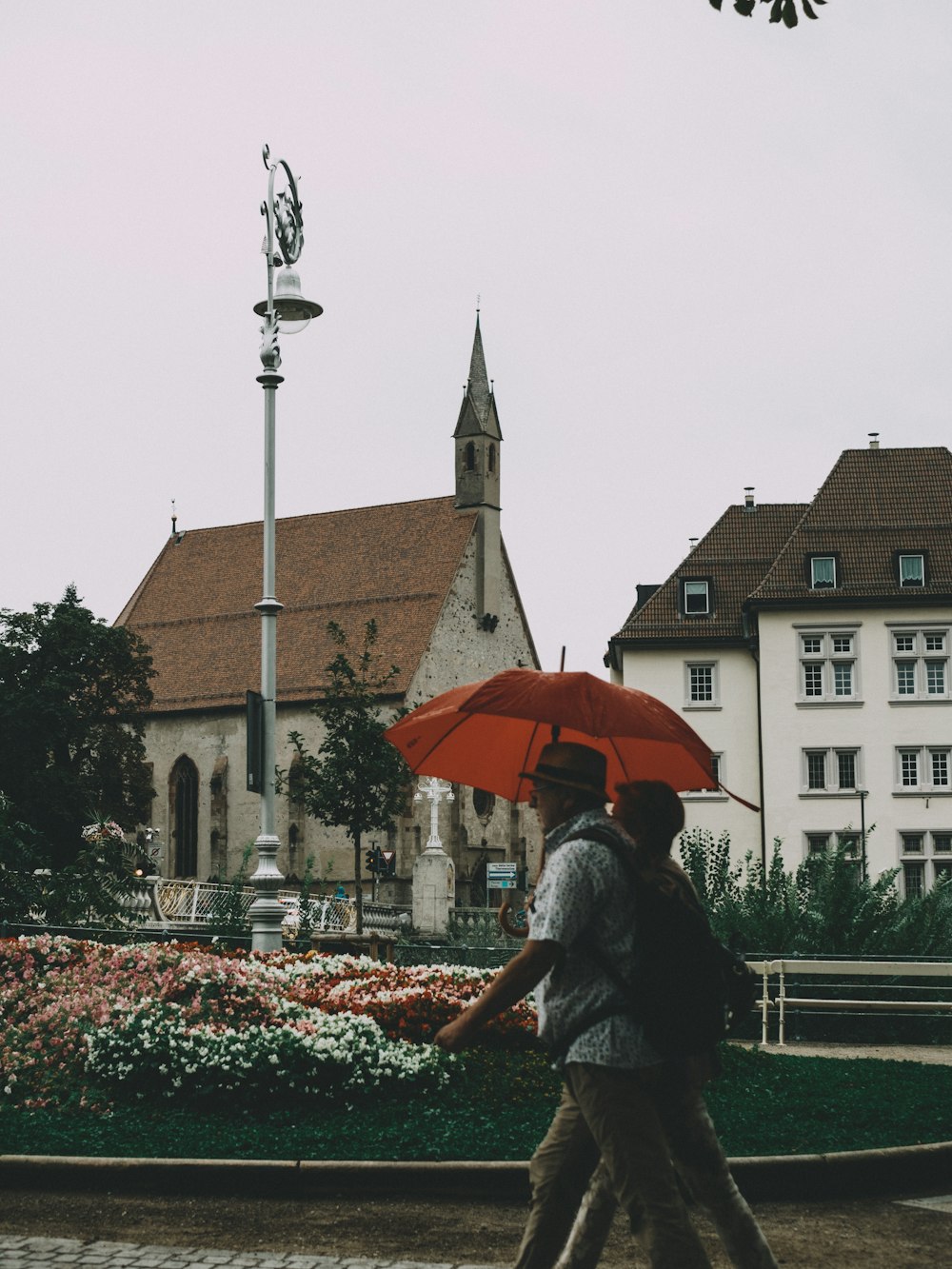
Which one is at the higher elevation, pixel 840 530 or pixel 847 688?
pixel 840 530

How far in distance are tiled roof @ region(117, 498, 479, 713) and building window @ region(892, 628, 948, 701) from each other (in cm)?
2301

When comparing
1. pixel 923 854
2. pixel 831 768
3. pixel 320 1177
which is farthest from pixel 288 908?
pixel 320 1177

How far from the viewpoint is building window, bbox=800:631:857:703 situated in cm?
4728

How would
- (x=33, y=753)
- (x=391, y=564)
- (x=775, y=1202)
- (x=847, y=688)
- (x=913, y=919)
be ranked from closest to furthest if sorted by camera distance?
(x=775, y=1202), (x=913, y=919), (x=847, y=688), (x=33, y=753), (x=391, y=564)

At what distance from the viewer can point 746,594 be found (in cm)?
5038

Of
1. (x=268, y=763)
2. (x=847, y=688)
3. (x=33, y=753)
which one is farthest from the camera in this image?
(x=33, y=753)

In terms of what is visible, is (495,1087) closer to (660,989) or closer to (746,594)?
(660,989)

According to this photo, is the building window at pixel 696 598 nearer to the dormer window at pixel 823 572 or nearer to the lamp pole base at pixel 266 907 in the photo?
the dormer window at pixel 823 572

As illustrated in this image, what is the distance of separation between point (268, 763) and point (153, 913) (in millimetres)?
24750

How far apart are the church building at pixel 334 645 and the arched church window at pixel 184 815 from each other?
2.3 inches

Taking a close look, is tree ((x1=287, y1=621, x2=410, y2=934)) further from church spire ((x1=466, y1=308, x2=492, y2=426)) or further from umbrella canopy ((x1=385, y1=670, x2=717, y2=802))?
umbrella canopy ((x1=385, y1=670, x2=717, y2=802))

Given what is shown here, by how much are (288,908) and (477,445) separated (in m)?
33.5

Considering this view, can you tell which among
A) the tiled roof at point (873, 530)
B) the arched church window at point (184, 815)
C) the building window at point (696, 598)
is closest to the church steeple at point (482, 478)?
the arched church window at point (184, 815)

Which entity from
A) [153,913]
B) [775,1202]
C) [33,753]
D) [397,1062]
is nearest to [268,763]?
[397,1062]
